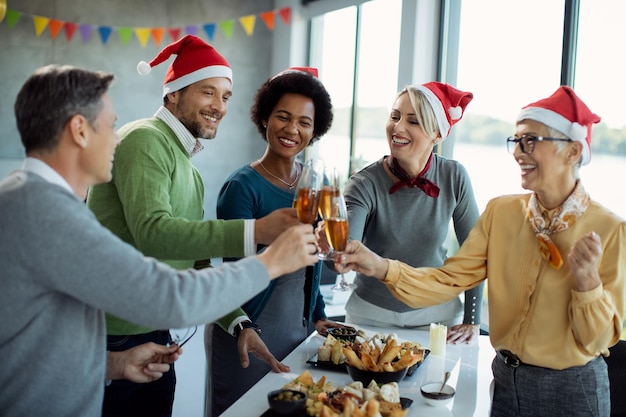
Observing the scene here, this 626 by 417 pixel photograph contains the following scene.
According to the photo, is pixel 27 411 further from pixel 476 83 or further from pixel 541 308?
pixel 476 83

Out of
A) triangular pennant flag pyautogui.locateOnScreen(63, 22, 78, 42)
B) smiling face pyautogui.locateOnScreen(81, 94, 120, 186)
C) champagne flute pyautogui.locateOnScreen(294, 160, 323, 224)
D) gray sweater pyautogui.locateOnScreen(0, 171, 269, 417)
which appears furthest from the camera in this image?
triangular pennant flag pyautogui.locateOnScreen(63, 22, 78, 42)

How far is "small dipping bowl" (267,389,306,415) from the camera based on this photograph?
1.51 m

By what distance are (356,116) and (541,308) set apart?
3.99 metres

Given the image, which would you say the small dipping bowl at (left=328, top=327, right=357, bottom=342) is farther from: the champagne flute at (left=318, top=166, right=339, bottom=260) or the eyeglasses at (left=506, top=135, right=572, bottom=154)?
the eyeglasses at (left=506, top=135, right=572, bottom=154)

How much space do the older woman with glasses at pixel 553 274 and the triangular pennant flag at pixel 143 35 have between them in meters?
4.91

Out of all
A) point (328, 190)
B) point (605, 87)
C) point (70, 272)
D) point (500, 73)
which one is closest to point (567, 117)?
Answer: point (328, 190)

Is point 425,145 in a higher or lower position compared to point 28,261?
higher

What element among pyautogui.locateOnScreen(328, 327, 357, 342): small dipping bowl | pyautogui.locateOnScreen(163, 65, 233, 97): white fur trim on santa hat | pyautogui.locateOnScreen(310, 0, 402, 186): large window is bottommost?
pyautogui.locateOnScreen(328, 327, 357, 342): small dipping bowl

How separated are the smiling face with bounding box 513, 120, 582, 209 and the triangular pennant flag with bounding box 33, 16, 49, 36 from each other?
519 centimetres

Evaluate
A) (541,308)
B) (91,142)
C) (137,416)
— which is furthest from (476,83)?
(91,142)

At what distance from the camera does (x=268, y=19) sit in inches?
268

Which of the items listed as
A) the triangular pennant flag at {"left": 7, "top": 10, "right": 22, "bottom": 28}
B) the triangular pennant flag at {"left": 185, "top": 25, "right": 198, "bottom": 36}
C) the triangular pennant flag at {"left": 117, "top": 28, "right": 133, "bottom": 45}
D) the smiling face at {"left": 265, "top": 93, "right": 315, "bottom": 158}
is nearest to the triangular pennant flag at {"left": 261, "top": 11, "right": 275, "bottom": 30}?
the triangular pennant flag at {"left": 185, "top": 25, "right": 198, "bottom": 36}

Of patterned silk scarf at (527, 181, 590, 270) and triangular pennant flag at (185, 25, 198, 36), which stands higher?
triangular pennant flag at (185, 25, 198, 36)

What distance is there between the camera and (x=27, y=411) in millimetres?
1390
